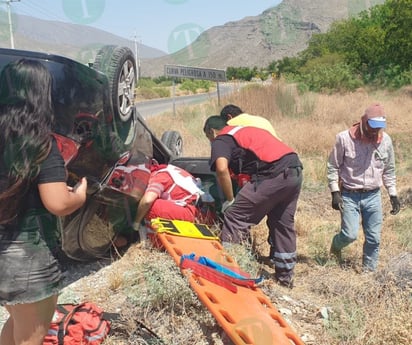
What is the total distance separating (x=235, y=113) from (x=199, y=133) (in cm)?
744

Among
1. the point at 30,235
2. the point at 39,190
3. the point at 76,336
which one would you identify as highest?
the point at 39,190

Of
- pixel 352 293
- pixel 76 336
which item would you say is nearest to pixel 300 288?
pixel 352 293

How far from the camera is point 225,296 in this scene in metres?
3.28

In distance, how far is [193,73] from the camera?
1030cm

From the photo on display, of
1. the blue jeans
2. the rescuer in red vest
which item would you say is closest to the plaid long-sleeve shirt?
the blue jeans

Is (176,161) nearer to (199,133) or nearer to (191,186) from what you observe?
(191,186)

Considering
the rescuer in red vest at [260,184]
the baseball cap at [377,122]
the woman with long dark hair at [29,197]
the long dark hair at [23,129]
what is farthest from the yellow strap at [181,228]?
the long dark hair at [23,129]

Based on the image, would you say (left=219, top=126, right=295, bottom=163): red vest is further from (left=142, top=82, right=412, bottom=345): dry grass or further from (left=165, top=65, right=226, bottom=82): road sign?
(left=165, top=65, right=226, bottom=82): road sign

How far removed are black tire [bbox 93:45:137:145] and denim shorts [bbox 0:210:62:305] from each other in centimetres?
129

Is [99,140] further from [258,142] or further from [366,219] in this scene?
[366,219]

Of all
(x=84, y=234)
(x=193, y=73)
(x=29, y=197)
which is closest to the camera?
(x=29, y=197)

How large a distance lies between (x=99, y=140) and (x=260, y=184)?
1.49 meters

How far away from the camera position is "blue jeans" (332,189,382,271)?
4.39 meters

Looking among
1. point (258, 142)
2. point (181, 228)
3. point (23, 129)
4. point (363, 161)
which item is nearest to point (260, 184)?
point (258, 142)
